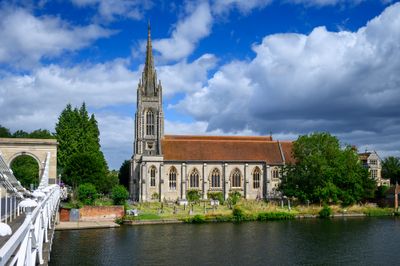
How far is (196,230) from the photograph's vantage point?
141ft

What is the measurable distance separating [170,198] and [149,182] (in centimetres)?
408

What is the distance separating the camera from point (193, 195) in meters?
68.6

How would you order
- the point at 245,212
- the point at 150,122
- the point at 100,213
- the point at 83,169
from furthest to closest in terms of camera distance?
the point at 150,122 → the point at 83,169 → the point at 245,212 → the point at 100,213

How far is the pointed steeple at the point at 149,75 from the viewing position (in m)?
74.8

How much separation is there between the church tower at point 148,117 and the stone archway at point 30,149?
2392 centimetres

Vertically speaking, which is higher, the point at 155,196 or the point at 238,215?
the point at 155,196

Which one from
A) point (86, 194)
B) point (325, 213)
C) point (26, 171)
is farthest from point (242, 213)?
point (26, 171)

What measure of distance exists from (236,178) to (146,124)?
17082mm

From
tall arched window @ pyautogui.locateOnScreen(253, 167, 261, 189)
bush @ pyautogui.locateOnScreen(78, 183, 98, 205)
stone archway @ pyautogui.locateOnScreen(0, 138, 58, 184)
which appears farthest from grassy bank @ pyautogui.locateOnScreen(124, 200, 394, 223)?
tall arched window @ pyautogui.locateOnScreen(253, 167, 261, 189)

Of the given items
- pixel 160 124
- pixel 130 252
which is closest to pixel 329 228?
pixel 130 252

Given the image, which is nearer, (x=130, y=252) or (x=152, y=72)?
(x=130, y=252)

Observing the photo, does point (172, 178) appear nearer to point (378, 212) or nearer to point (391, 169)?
point (378, 212)

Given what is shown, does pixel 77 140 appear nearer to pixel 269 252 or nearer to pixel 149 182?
pixel 149 182

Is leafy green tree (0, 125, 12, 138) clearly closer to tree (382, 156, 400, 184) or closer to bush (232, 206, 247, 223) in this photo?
bush (232, 206, 247, 223)
